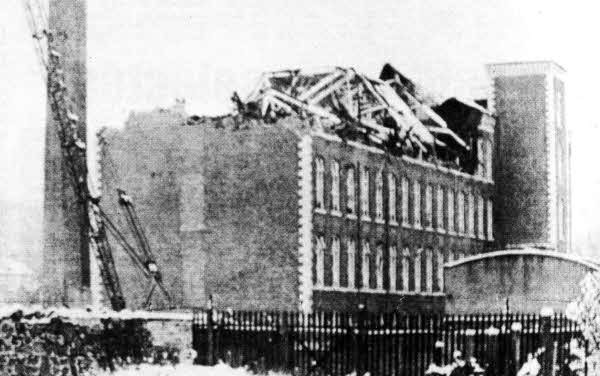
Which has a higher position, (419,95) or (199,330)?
(419,95)

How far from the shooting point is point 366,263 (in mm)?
42469

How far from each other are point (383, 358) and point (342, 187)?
1468cm

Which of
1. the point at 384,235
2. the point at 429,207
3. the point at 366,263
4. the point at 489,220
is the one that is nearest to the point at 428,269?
the point at 429,207

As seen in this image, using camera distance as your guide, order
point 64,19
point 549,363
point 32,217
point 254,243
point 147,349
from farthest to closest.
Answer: point 32,217 < point 64,19 < point 254,243 < point 147,349 < point 549,363

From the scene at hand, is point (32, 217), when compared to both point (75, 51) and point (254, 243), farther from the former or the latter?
point (254, 243)

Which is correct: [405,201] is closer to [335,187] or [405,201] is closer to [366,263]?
[366,263]

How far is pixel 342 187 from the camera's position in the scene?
40844mm

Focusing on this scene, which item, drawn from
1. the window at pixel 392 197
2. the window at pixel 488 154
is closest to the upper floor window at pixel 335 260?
the window at pixel 392 197

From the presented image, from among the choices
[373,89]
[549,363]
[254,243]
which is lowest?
[549,363]

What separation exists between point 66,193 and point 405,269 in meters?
10.9

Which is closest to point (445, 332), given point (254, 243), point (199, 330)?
point (199, 330)

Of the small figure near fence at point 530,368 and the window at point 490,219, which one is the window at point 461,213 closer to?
the window at point 490,219

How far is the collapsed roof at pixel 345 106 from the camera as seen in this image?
40906 mm

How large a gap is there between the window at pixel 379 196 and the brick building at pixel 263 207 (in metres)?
0.03
